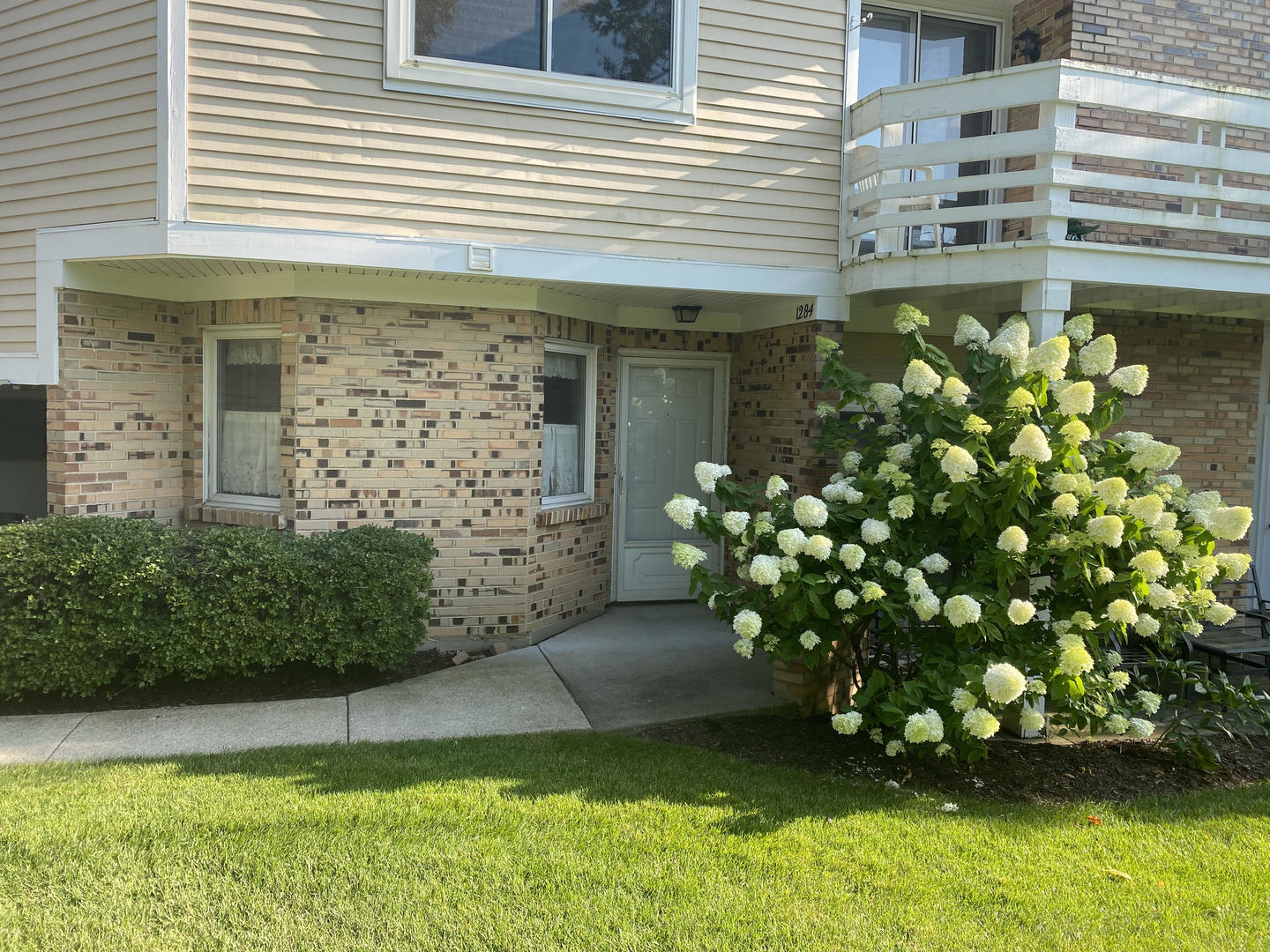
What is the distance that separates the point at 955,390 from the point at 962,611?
1.24 m

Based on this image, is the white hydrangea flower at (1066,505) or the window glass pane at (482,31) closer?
the white hydrangea flower at (1066,505)

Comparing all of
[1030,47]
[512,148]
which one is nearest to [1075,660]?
[512,148]

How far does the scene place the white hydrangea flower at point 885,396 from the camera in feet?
18.4

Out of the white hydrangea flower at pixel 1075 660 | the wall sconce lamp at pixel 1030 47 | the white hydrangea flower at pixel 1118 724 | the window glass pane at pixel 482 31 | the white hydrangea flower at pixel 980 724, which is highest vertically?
the wall sconce lamp at pixel 1030 47

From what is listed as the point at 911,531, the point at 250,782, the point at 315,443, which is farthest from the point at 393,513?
the point at 911,531

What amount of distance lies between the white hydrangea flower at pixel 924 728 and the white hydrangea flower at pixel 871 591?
605mm

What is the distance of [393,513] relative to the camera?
7035 millimetres

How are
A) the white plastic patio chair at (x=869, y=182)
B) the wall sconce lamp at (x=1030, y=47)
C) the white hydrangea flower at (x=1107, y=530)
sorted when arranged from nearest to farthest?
the white hydrangea flower at (x=1107, y=530)
the white plastic patio chair at (x=869, y=182)
the wall sconce lamp at (x=1030, y=47)

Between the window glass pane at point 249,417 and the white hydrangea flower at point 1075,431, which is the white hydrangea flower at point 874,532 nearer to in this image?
the white hydrangea flower at point 1075,431

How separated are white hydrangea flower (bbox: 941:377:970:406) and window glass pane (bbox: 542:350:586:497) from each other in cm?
361

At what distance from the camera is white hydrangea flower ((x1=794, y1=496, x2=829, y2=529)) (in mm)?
4898

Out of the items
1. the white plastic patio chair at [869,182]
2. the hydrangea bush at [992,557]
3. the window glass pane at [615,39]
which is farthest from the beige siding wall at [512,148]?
the hydrangea bush at [992,557]

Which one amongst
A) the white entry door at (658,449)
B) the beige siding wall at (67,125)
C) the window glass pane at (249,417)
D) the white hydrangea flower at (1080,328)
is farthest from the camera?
the white entry door at (658,449)

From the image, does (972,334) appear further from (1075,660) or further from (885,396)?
(1075,660)
